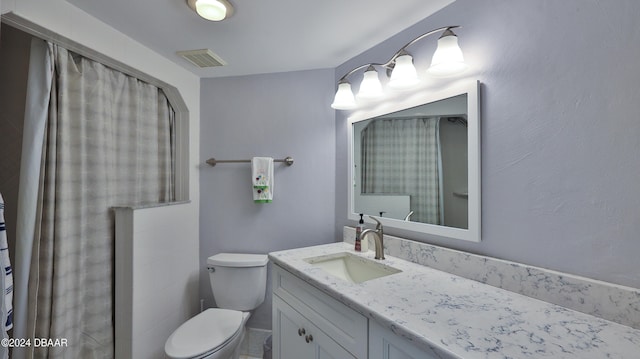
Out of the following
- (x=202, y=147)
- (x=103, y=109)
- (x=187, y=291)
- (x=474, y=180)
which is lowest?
(x=187, y=291)

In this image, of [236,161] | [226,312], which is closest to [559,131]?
[236,161]

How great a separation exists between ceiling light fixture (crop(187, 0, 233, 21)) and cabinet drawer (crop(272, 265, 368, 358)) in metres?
1.31

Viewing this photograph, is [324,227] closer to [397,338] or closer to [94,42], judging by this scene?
[397,338]

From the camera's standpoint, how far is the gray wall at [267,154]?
2014 millimetres

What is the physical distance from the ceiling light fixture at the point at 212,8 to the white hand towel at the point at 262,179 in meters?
0.94

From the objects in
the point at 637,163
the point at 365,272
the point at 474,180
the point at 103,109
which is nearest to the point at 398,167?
the point at 474,180

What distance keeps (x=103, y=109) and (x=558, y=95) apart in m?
2.20

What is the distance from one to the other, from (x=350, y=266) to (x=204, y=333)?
37.3 inches

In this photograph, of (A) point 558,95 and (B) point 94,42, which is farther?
(B) point 94,42

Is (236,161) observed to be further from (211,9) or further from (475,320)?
(475,320)

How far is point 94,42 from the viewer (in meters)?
1.43

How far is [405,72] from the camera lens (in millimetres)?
1344

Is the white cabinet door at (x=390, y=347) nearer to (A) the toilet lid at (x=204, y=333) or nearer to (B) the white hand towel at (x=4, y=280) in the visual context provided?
(A) the toilet lid at (x=204, y=333)

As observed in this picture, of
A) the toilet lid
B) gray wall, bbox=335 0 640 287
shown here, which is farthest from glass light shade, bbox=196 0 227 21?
the toilet lid
